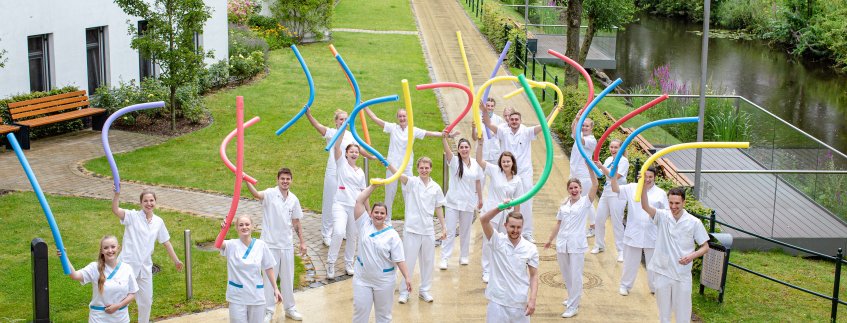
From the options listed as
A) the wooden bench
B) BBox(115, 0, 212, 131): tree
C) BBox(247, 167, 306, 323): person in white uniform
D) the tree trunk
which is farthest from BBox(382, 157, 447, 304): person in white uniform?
the tree trunk

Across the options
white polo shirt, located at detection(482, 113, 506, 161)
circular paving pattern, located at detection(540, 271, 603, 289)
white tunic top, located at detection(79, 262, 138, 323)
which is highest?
white polo shirt, located at detection(482, 113, 506, 161)

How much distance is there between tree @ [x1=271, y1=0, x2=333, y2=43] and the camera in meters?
33.7

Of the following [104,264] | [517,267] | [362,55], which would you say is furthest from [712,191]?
[362,55]

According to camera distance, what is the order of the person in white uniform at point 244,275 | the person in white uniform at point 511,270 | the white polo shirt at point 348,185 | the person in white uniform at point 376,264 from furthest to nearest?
the white polo shirt at point 348,185, the person in white uniform at point 376,264, the person in white uniform at point 244,275, the person in white uniform at point 511,270

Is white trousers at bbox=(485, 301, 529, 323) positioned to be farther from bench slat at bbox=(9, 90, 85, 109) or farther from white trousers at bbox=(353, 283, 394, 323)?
bench slat at bbox=(9, 90, 85, 109)

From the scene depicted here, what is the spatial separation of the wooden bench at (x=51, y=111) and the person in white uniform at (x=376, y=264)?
11148 millimetres

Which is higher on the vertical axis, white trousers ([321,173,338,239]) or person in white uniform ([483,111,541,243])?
person in white uniform ([483,111,541,243])

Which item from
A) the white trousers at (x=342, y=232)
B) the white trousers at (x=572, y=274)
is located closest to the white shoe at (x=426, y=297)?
the white trousers at (x=342, y=232)

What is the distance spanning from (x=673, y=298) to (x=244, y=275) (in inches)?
184

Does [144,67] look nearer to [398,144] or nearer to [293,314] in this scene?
[398,144]

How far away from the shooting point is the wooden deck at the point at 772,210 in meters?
17.0

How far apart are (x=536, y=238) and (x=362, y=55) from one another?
58.0 feet

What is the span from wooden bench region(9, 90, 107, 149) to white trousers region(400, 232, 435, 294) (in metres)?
10.2

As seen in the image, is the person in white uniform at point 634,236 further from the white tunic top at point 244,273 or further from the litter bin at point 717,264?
the white tunic top at point 244,273
